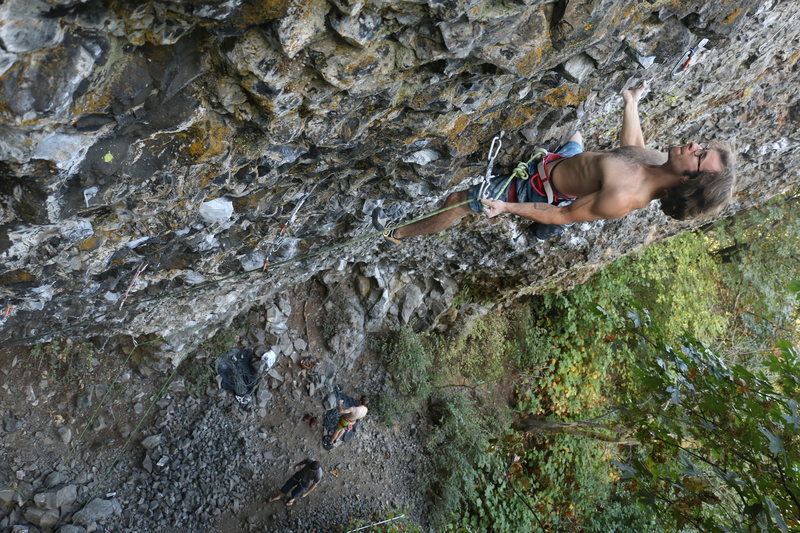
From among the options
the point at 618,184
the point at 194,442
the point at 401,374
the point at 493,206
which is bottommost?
the point at 401,374

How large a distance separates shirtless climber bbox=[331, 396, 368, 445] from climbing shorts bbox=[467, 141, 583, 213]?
3.47m

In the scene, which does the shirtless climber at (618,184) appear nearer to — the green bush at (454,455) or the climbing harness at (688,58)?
the climbing harness at (688,58)

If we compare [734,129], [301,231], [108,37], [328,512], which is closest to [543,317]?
[734,129]

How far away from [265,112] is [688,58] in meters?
3.50

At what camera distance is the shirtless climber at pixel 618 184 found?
132 inches

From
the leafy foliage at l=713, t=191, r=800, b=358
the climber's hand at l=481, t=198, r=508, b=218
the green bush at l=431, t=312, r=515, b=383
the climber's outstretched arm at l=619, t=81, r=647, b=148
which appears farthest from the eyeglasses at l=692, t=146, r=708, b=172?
the leafy foliage at l=713, t=191, r=800, b=358

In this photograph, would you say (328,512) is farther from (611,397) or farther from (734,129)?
(734,129)

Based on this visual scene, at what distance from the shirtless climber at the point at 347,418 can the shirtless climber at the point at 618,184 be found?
3.10 meters

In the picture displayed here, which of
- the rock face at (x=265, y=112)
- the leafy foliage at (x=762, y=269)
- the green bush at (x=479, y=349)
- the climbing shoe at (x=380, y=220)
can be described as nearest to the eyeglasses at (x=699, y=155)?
the rock face at (x=265, y=112)

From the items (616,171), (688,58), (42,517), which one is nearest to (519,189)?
(616,171)

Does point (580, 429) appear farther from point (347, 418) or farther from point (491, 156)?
point (491, 156)

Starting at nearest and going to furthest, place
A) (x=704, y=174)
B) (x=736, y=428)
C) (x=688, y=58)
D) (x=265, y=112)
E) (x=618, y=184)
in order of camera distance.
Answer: (x=265, y=112), (x=704, y=174), (x=618, y=184), (x=736, y=428), (x=688, y=58)

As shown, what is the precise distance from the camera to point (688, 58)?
4133 mm

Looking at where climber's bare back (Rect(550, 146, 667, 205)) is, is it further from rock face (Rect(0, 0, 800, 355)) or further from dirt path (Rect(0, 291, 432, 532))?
dirt path (Rect(0, 291, 432, 532))
